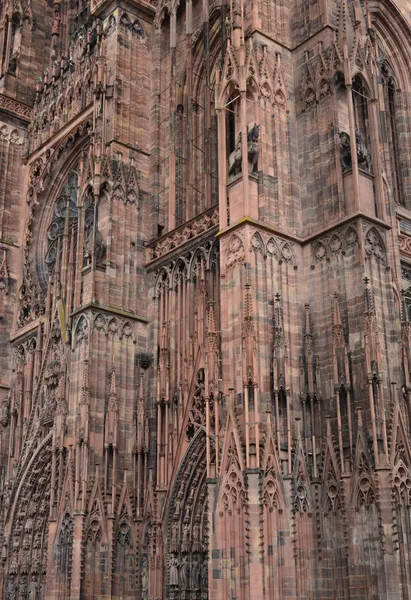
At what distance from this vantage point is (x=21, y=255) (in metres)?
31.6

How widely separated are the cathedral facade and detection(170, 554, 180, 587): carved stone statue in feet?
0.29

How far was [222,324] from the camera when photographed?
62.5 ft

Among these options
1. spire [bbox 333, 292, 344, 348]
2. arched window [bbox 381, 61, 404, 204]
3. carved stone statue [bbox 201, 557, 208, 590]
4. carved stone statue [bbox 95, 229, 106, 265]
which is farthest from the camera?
arched window [bbox 381, 61, 404, 204]

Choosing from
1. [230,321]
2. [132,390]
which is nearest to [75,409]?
[132,390]

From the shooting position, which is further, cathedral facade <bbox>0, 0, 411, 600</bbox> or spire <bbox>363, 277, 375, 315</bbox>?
spire <bbox>363, 277, 375, 315</bbox>

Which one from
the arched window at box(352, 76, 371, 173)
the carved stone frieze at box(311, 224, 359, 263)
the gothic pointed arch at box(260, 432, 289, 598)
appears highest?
the arched window at box(352, 76, 371, 173)

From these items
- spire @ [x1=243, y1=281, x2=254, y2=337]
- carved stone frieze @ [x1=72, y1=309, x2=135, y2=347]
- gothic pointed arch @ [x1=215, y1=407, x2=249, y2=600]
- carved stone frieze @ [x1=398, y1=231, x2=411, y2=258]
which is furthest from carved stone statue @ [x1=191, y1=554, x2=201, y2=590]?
carved stone frieze @ [x1=398, y1=231, x2=411, y2=258]

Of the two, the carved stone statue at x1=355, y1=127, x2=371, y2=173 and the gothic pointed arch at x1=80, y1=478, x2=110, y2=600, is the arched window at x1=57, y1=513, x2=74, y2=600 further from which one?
the carved stone statue at x1=355, y1=127, x2=371, y2=173

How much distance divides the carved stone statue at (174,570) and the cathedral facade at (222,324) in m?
0.09

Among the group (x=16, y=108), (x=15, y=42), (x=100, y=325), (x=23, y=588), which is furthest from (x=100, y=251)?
(x=15, y=42)

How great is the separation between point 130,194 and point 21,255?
818 centimetres

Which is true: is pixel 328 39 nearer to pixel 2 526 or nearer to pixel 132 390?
pixel 132 390

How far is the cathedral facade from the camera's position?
1728 centimetres

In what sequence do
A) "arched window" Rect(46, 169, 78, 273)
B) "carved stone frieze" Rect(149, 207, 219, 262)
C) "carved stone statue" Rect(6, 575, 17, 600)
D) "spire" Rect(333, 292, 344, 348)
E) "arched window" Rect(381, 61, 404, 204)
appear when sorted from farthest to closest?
"arched window" Rect(46, 169, 78, 273)
"carved stone statue" Rect(6, 575, 17, 600)
"arched window" Rect(381, 61, 404, 204)
"carved stone frieze" Rect(149, 207, 219, 262)
"spire" Rect(333, 292, 344, 348)
